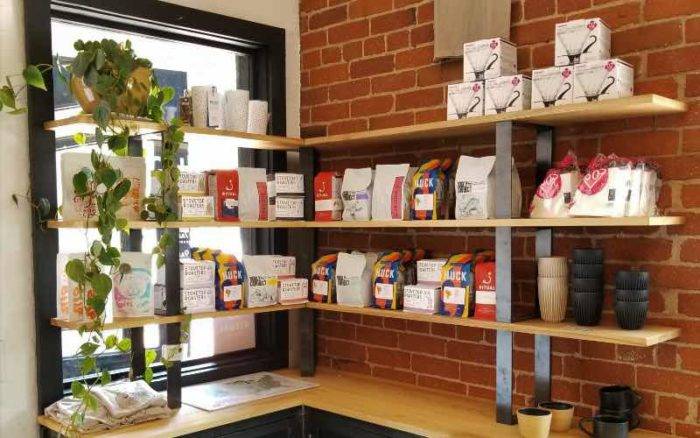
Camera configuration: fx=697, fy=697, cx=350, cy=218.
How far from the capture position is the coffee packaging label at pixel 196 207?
256cm

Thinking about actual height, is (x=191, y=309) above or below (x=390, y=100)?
below

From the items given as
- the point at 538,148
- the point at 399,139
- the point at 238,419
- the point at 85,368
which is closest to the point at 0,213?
the point at 85,368

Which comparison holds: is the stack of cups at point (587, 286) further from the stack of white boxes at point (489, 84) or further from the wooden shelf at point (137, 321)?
the wooden shelf at point (137, 321)

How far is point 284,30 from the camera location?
3.28m

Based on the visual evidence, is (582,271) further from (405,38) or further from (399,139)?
(405,38)

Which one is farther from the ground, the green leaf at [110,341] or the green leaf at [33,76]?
the green leaf at [33,76]

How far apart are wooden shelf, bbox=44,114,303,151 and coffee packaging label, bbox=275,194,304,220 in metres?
0.23

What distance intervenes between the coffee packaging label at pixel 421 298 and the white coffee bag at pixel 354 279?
0.22m

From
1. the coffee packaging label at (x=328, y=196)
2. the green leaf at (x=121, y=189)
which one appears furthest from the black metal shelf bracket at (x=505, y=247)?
the green leaf at (x=121, y=189)

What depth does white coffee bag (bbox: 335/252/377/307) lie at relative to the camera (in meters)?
2.76

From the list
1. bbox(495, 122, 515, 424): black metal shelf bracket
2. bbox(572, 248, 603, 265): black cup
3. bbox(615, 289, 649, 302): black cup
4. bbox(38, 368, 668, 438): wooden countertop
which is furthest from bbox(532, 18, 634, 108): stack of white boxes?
bbox(38, 368, 668, 438): wooden countertop

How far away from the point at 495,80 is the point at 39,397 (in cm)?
193

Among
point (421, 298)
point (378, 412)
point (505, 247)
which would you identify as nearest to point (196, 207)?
point (421, 298)

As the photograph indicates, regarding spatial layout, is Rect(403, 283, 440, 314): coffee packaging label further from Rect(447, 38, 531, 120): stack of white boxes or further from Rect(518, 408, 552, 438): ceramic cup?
Rect(447, 38, 531, 120): stack of white boxes
